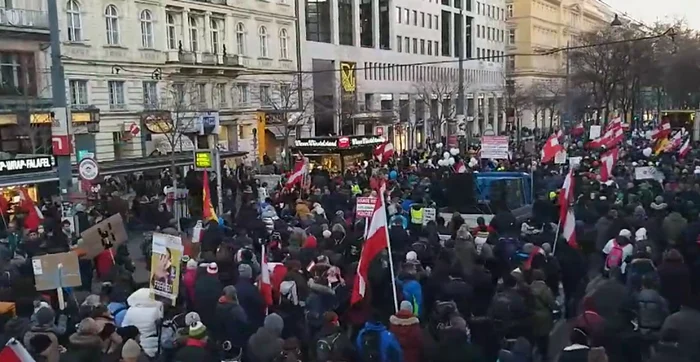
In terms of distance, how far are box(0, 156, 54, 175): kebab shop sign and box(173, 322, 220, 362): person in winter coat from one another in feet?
45.0

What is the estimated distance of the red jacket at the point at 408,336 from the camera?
8398 millimetres

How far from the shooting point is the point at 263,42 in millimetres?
52469

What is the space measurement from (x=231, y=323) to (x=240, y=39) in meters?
42.8

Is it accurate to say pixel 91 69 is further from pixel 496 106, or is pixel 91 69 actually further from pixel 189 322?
pixel 496 106

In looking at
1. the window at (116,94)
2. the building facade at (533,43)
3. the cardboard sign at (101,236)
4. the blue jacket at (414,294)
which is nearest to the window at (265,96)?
the window at (116,94)

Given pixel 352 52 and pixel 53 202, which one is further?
pixel 352 52

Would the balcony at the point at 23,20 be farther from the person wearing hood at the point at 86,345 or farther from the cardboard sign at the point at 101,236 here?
the person wearing hood at the point at 86,345

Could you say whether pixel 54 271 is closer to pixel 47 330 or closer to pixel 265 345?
pixel 47 330

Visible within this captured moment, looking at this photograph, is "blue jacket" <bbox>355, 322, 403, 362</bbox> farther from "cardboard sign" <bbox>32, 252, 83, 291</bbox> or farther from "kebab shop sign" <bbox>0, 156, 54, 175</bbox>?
"kebab shop sign" <bbox>0, 156, 54, 175</bbox>

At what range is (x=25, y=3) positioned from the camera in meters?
35.2

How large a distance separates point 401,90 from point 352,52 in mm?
10611

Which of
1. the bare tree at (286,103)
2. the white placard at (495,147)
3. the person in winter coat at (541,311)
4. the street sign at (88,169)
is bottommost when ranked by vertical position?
the person in winter coat at (541,311)

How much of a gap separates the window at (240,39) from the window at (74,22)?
1249cm

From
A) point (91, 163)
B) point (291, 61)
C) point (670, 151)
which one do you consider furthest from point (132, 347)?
point (291, 61)
